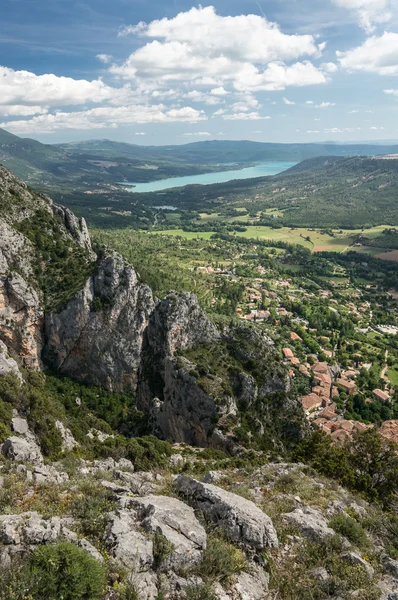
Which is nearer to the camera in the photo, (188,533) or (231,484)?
(188,533)

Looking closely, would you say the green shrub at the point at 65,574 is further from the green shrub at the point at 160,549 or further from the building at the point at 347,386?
the building at the point at 347,386

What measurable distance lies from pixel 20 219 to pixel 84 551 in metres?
53.1

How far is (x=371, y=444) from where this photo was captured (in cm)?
2416

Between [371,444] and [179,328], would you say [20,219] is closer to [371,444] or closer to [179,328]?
[179,328]

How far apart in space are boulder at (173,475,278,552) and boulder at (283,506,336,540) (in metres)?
1.43

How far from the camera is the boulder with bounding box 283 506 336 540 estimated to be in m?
13.5

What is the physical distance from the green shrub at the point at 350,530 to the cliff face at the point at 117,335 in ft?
79.7

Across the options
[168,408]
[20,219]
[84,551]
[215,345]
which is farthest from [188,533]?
[20,219]

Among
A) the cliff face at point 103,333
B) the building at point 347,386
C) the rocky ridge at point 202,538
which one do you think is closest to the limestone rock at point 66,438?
the rocky ridge at point 202,538

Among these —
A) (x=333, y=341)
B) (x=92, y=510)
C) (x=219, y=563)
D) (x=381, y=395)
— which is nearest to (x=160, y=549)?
(x=219, y=563)

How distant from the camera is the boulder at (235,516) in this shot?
41.4 feet

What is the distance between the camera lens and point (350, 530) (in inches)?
548

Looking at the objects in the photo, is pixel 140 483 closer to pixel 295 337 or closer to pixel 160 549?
pixel 160 549

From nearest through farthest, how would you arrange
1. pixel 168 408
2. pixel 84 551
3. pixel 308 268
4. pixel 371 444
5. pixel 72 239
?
pixel 84 551, pixel 371 444, pixel 168 408, pixel 72 239, pixel 308 268
